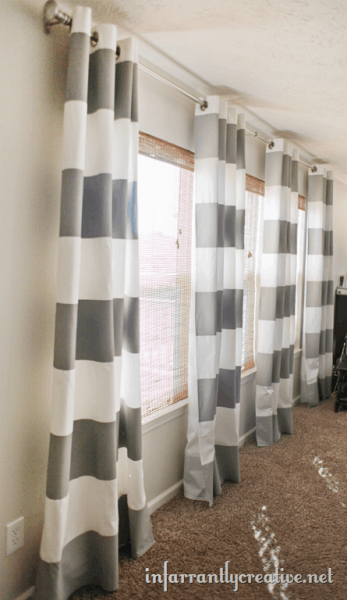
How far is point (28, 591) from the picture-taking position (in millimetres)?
1609

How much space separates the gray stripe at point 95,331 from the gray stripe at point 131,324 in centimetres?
21

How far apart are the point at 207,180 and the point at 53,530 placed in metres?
1.69

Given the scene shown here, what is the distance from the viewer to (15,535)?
153 centimetres

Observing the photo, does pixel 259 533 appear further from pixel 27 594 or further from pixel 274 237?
pixel 274 237

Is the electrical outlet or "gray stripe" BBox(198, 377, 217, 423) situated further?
"gray stripe" BBox(198, 377, 217, 423)

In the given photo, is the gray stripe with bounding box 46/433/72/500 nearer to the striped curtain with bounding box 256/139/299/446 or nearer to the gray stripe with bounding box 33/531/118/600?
the gray stripe with bounding box 33/531/118/600

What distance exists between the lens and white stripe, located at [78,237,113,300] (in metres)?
1.58

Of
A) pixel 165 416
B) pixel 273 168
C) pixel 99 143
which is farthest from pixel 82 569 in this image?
pixel 273 168

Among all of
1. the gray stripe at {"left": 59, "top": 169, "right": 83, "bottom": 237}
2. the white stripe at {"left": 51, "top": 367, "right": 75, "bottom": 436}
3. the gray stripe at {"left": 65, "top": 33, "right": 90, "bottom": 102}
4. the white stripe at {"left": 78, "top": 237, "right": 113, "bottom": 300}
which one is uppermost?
the gray stripe at {"left": 65, "top": 33, "right": 90, "bottom": 102}

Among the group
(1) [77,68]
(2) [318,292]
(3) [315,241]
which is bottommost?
(2) [318,292]

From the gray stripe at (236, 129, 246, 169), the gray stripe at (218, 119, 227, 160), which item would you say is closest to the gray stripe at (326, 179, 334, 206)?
the gray stripe at (236, 129, 246, 169)

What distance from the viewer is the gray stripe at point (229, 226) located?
2.48 meters

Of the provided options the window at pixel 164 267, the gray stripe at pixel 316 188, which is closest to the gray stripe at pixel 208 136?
the window at pixel 164 267

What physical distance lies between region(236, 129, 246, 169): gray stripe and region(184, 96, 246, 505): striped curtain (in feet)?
0.28
